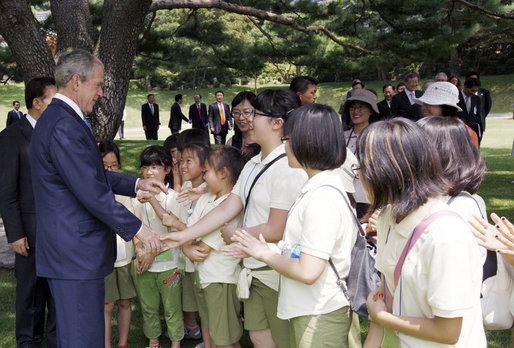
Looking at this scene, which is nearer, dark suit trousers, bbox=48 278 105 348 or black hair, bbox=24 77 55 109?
dark suit trousers, bbox=48 278 105 348

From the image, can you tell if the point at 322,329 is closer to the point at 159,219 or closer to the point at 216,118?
the point at 159,219

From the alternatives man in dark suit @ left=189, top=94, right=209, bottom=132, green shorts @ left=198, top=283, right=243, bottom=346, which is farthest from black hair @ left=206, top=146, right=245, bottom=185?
man in dark suit @ left=189, top=94, right=209, bottom=132

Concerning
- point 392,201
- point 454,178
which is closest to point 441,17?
point 454,178

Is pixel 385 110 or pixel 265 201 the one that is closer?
pixel 265 201

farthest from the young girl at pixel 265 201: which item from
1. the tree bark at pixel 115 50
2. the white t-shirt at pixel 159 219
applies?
the tree bark at pixel 115 50

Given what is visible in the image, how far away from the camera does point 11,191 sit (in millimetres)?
3189

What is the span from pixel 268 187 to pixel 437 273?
1.22 metres

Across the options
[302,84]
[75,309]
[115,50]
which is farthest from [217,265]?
[115,50]

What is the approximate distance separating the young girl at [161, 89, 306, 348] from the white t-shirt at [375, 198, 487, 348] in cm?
89

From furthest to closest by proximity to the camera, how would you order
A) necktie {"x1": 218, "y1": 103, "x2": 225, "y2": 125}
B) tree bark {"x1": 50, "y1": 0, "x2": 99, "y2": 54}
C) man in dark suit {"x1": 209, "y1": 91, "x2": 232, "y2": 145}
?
necktie {"x1": 218, "y1": 103, "x2": 225, "y2": 125} → man in dark suit {"x1": 209, "y1": 91, "x2": 232, "y2": 145} → tree bark {"x1": 50, "y1": 0, "x2": 99, "y2": 54}

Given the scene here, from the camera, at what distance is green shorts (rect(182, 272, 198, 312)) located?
3.46m

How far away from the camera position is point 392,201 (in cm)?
154

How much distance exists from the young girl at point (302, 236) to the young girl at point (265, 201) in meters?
0.34

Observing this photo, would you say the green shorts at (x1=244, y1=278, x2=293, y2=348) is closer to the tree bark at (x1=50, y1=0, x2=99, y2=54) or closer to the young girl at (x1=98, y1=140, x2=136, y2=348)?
the young girl at (x1=98, y1=140, x2=136, y2=348)
